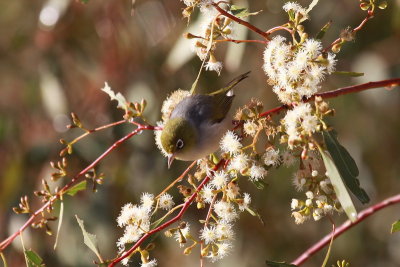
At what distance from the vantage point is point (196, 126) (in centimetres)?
182

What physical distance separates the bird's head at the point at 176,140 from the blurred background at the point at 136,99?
123 centimetres

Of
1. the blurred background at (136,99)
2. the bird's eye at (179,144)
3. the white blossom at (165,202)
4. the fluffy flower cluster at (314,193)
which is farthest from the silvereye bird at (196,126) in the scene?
the blurred background at (136,99)

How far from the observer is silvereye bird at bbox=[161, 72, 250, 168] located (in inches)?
64.9

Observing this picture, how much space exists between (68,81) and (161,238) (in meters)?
1.12

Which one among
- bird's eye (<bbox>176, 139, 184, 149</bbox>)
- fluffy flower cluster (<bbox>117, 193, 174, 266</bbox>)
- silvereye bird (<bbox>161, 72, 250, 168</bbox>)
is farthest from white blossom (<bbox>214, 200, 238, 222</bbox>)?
bird's eye (<bbox>176, 139, 184, 149</bbox>)

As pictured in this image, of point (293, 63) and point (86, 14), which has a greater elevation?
point (86, 14)

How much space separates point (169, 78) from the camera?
11.5ft

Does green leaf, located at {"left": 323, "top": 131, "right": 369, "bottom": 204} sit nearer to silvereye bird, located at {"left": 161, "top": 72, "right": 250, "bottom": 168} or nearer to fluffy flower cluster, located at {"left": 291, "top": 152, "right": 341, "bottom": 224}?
fluffy flower cluster, located at {"left": 291, "top": 152, "right": 341, "bottom": 224}

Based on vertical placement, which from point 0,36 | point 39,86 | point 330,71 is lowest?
point 330,71

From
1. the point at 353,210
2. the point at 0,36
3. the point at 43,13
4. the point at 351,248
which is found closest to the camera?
the point at 353,210

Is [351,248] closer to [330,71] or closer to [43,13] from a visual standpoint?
[43,13]

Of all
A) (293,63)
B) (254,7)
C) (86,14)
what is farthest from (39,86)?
(293,63)

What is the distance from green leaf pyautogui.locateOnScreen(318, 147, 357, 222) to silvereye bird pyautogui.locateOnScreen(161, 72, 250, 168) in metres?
0.50

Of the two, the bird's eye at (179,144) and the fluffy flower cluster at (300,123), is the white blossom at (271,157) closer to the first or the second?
the fluffy flower cluster at (300,123)
